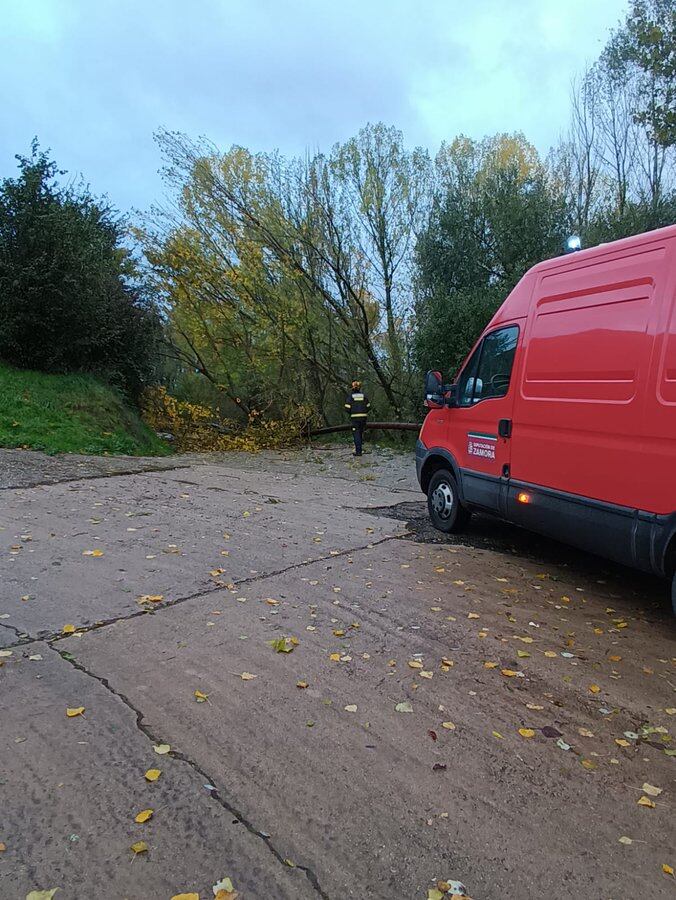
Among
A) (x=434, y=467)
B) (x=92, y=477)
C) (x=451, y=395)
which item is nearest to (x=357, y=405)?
(x=92, y=477)

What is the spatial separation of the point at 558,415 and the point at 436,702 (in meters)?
2.82

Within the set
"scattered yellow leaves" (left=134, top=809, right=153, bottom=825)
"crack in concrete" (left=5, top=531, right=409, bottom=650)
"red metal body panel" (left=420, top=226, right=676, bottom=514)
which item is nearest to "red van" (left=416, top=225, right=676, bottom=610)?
"red metal body panel" (left=420, top=226, right=676, bottom=514)

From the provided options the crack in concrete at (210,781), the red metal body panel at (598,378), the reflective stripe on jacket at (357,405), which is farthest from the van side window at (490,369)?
the reflective stripe on jacket at (357,405)

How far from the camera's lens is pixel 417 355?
18.4 meters

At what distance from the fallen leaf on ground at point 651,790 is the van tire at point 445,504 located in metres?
4.36

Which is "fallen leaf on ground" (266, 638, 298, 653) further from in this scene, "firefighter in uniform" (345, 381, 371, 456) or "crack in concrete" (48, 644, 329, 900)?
"firefighter in uniform" (345, 381, 371, 456)

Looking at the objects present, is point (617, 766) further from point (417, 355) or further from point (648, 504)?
point (417, 355)

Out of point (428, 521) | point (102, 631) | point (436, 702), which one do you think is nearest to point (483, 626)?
point (436, 702)

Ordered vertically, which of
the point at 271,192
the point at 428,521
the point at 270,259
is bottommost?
the point at 428,521

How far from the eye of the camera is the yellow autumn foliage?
1855 centimetres

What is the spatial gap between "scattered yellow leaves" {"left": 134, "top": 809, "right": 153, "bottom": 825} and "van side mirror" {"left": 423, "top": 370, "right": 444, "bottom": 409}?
212 inches

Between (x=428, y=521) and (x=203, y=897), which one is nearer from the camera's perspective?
(x=203, y=897)

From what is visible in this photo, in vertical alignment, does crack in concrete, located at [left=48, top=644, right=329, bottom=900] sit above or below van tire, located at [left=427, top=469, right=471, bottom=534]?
below

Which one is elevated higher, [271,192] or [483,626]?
[271,192]
